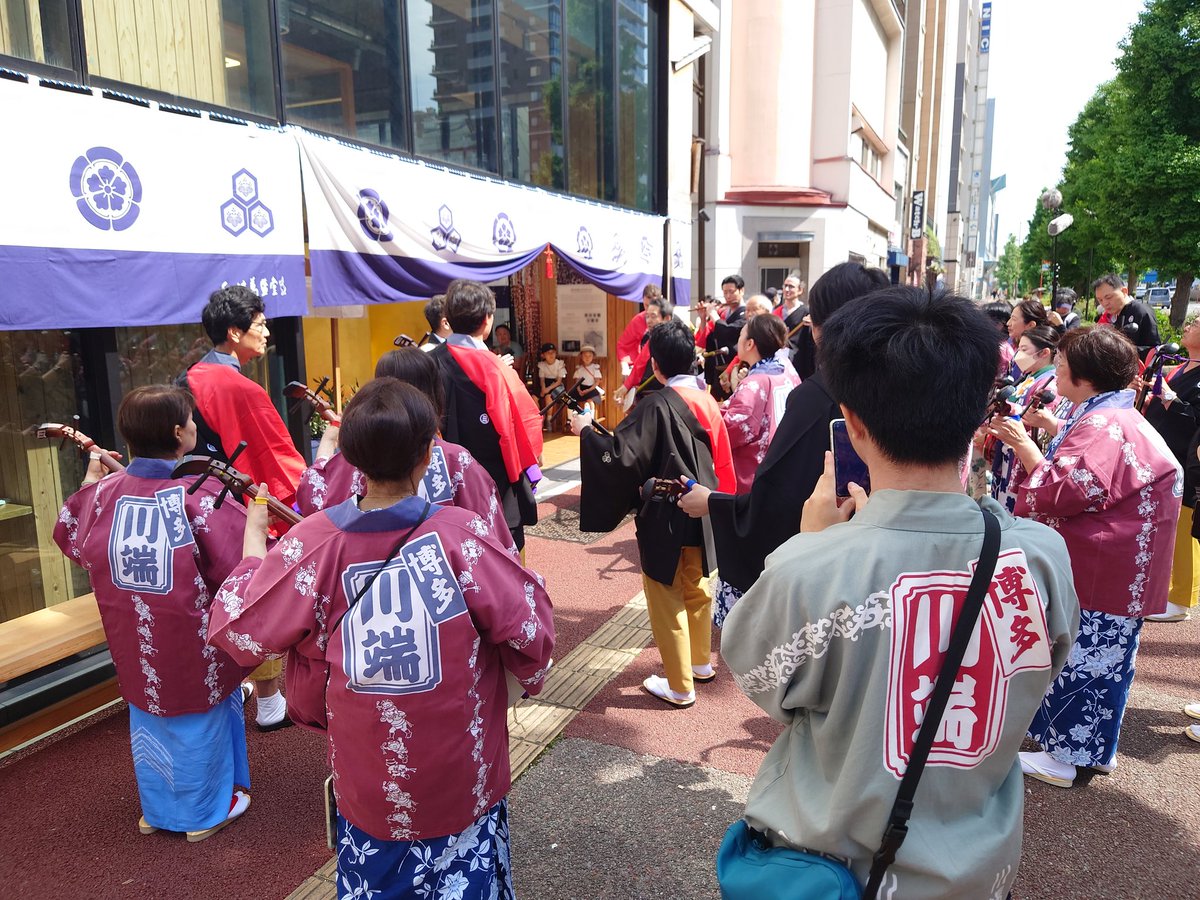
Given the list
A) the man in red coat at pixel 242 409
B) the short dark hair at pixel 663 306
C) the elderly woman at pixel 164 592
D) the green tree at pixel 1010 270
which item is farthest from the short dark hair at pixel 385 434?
the green tree at pixel 1010 270

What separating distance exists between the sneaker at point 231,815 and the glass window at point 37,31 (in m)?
3.38

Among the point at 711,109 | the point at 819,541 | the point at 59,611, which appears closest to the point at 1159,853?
the point at 819,541

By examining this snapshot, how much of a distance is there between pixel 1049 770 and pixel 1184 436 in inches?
116

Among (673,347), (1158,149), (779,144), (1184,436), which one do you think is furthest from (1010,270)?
(673,347)

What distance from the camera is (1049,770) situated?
3.24m

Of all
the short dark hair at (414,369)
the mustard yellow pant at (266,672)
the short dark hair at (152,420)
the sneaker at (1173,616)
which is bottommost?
the sneaker at (1173,616)

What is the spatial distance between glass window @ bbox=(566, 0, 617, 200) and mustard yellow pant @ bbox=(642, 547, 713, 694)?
5598 millimetres

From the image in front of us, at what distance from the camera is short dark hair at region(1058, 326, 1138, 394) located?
120 inches

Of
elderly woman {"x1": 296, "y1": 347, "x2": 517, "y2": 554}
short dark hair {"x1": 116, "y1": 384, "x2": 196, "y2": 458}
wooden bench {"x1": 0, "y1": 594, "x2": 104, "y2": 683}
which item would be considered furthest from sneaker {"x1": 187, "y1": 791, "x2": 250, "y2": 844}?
short dark hair {"x1": 116, "y1": 384, "x2": 196, "y2": 458}

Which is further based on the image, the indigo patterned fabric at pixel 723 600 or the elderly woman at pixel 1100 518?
the indigo patterned fabric at pixel 723 600

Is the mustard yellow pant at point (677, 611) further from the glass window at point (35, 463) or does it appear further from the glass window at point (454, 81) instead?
the glass window at point (454, 81)

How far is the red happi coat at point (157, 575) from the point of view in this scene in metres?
2.68

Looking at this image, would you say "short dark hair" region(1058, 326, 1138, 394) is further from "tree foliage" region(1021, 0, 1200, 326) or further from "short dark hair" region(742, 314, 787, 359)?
"tree foliage" region(1021, 0, 1200, 326)

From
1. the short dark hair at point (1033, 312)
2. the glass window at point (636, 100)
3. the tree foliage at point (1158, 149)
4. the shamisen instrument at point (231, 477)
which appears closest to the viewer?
the shamisen instrument at point (231, 477)
